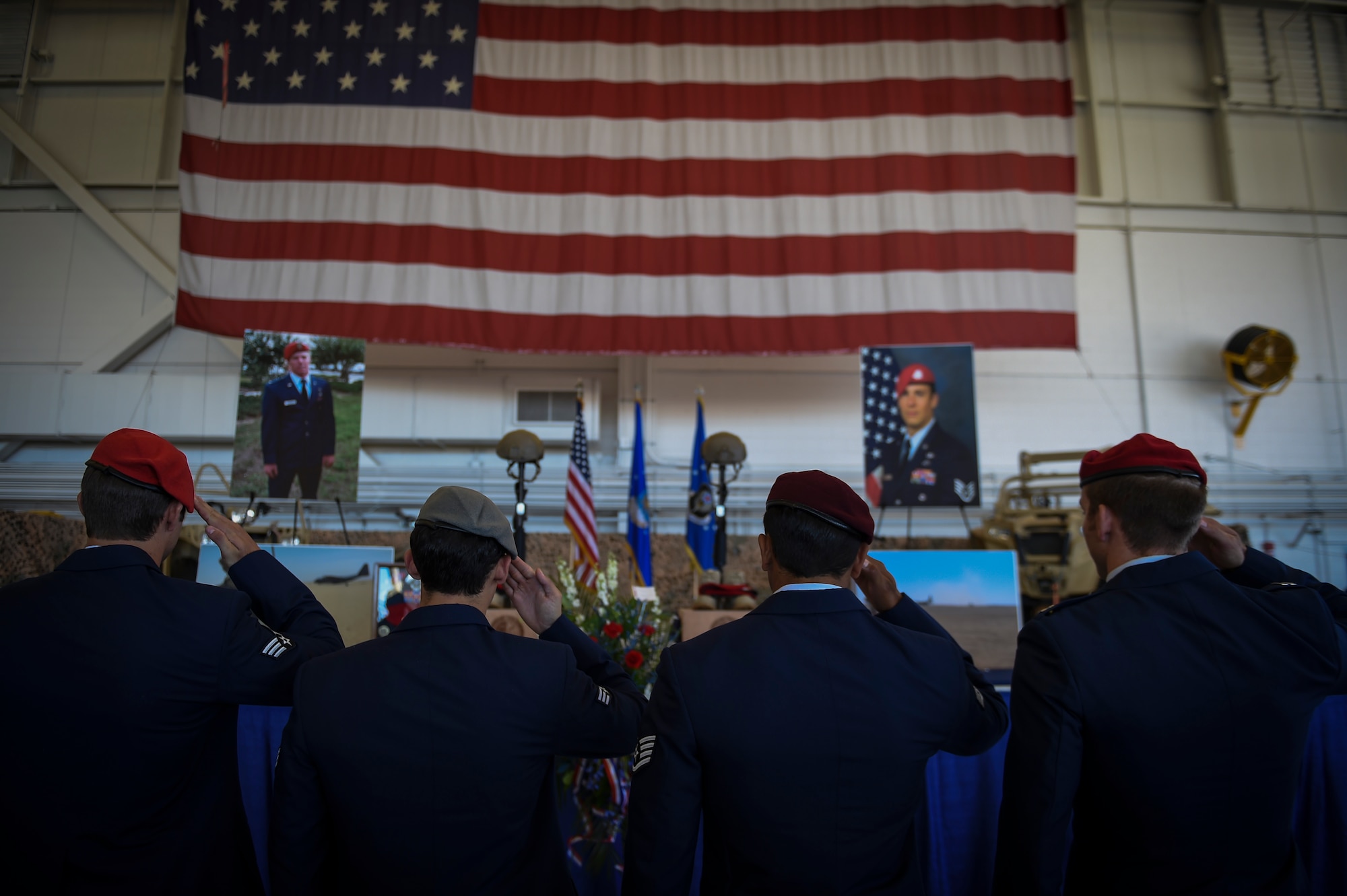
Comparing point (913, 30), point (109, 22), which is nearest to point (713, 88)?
point (913, 30)

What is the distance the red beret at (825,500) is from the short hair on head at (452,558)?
1.57 ft

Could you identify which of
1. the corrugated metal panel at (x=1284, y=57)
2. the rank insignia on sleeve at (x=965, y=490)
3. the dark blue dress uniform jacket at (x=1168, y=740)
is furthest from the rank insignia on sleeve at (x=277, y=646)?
the corrugated metal panel at (x=1284, y=57)

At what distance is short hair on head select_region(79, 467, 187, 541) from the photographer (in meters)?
1.43

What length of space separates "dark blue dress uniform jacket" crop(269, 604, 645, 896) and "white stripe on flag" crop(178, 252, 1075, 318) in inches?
170

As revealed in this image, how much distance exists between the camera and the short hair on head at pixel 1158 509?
1.40 meters

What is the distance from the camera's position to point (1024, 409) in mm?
6691

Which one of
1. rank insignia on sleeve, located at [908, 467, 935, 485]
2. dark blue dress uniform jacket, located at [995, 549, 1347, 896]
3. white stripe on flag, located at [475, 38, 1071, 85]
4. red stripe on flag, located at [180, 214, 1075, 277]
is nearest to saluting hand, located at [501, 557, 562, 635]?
dark blue dress uniform jacket, located at [995, 549, 1347, 896]

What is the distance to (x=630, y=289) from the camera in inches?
216

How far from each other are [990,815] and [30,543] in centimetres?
411

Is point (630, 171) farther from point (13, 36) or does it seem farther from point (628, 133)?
point (13, 36)

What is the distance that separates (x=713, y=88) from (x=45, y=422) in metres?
5.41

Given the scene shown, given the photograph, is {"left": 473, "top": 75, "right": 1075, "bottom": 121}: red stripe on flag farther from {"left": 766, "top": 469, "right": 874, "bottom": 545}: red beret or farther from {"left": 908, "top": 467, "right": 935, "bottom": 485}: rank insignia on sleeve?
{"left": 766, "top": 469, "right": 874, "bottom": 545}: red beret

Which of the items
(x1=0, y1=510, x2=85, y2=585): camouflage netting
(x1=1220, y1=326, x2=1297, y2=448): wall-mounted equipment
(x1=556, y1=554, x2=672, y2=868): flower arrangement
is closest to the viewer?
(x1=556, y1=554, x2=672, y2=868): flower arrangement

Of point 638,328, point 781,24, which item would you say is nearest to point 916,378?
point 638,328
